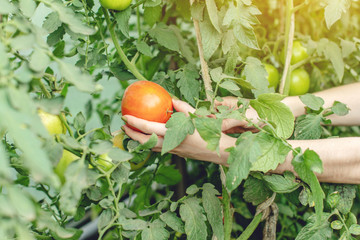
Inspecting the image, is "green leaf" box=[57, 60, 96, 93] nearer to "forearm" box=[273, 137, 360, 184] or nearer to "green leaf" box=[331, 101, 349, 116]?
"forearm" box=[273, 137, 360, 184]

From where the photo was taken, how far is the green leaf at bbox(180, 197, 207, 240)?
0.64m

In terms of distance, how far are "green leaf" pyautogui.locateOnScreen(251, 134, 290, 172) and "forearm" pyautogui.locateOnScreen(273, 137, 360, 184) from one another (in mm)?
116

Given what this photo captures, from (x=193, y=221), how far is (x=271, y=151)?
0.21 meters

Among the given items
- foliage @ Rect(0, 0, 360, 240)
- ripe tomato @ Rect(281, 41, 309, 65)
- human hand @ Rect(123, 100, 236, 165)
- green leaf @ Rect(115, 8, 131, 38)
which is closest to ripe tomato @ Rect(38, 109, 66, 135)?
foliage @ Rect(0, 0, 360, 240)

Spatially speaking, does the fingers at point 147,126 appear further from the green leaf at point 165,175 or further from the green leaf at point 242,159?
the green leaf at point 165,175

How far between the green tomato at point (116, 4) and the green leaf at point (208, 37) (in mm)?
154

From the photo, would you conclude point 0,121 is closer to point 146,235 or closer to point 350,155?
point 146,235

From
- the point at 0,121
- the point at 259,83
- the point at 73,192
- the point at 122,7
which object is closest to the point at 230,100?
the point at 259,83

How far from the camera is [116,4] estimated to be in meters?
0.67

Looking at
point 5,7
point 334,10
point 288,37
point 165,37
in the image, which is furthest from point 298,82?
point 5,7

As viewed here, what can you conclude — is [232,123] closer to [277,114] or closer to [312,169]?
[277,114]

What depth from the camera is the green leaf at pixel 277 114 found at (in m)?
0.60

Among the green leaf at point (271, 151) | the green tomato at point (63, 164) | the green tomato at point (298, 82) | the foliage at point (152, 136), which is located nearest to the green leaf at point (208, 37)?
the foliage at point (152, 136)

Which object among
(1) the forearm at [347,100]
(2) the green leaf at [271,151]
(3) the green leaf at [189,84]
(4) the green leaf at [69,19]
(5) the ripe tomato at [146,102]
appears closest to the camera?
(4) the green leaf at [69,19]
